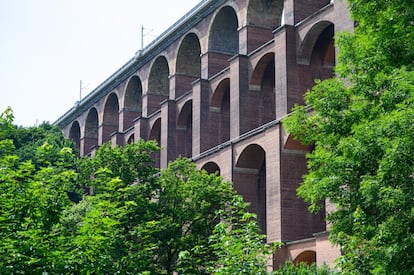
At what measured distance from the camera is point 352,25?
3127 centimetres

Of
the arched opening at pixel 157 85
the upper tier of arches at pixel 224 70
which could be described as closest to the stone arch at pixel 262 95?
the upper tier of arches at pixel 224 70

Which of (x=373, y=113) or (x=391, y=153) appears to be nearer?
(x=391, y=153)

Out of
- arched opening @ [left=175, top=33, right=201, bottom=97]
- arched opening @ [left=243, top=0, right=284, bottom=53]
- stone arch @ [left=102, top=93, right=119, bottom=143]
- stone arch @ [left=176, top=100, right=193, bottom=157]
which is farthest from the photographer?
stone arch @ [left=102, top=93, right=119, bottom=143]

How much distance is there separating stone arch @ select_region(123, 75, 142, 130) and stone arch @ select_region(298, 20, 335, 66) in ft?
75.3

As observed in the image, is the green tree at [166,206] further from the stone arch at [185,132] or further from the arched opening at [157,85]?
the arched opening at [157,85]

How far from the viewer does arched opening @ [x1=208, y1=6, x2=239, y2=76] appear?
45.5 meters

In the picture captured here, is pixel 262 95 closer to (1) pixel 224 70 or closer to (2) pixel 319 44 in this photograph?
(1) pixel 224 70

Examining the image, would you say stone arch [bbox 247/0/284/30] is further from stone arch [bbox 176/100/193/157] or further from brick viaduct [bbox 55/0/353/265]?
stone arch [bbox 176/100/193/157]

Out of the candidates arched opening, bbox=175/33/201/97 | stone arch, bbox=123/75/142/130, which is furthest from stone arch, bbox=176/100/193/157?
stone arch, bbox=123/75/142/130

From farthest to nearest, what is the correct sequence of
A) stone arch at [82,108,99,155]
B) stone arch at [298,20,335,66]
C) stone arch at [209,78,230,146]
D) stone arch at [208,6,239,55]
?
stone arch at [82,108,99,155]
stone arch at [208,6,239,55]
stone arch at [209,78,230,146]
stone arch at [298,20,335,66]

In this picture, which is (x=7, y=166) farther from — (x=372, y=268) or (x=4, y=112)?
(x=372, y=268)

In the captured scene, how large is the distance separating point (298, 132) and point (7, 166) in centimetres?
695

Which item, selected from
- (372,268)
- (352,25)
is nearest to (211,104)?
(352,25)

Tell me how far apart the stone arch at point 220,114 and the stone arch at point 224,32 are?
2811mm
